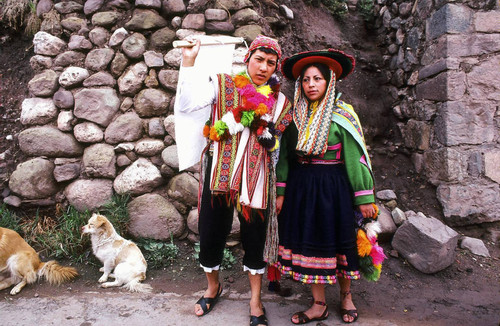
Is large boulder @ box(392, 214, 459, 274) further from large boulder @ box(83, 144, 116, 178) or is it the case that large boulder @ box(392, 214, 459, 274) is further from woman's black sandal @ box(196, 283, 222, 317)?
large boulder @ box(83, 144, 116, 178)

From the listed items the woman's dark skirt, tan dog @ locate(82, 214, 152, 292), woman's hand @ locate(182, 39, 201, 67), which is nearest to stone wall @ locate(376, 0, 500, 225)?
the woman's dark skirt

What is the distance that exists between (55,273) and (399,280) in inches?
118

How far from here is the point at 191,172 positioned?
3.43m

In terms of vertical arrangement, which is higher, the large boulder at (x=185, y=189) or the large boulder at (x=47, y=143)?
the large boulder at (x=47, y=143)

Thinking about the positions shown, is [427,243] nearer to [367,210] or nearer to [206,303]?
[367,210]

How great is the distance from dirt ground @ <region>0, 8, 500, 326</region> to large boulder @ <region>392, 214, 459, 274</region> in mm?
98

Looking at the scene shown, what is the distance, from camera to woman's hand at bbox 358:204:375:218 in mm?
2166

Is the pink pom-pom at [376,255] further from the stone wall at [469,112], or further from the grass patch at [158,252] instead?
the grass patch at [158,252]

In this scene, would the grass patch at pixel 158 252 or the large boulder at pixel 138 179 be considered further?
the large boulder at pixel 138 179

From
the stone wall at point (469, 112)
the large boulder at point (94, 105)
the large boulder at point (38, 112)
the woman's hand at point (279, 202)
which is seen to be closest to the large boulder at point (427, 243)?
the stone wall at point (469, 112)

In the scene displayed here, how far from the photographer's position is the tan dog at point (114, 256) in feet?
9.16

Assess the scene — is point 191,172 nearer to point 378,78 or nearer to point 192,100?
point 192,100

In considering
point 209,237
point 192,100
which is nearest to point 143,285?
point 209,237

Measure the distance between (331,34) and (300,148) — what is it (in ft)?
9.84
